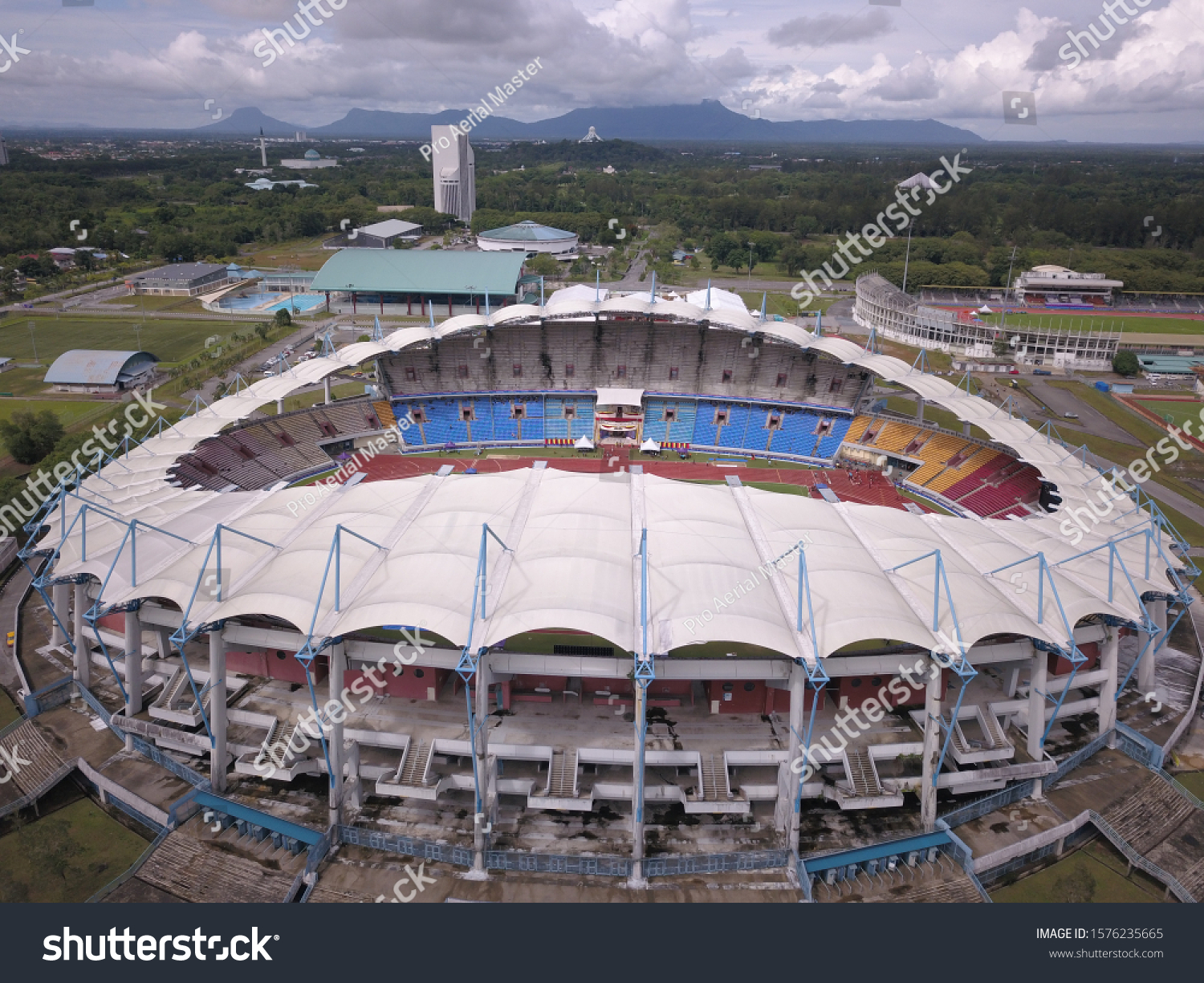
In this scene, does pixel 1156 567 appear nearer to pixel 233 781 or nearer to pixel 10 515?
pixel 233 781

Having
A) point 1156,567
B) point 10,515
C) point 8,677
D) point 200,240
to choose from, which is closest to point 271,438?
point 10,515

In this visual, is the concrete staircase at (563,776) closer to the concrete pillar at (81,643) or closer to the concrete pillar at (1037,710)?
the concrete pillar at (1037,710)

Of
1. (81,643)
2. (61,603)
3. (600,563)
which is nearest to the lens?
(600,563)

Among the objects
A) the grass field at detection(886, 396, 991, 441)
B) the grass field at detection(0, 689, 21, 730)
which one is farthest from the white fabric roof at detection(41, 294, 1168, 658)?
the grass field at detection(886, 396, 991, 441)

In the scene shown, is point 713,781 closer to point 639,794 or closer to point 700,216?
point 639,794

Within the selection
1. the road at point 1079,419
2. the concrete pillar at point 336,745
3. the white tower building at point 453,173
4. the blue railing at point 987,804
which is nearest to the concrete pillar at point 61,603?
the concrete pillar at point 336,745

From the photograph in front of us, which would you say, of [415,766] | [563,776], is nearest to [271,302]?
[415,766]
